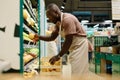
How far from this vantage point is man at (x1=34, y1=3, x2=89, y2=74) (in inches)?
109

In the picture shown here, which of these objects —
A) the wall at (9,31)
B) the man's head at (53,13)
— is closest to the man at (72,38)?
the man's head at (53,13)

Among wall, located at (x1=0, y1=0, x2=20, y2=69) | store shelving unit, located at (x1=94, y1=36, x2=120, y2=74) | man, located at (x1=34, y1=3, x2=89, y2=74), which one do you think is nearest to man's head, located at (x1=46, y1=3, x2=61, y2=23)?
man, located at (x1=34, y1=3, x2=89, y2=74)

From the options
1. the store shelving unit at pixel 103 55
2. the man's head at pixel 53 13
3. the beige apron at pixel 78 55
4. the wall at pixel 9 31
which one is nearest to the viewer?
the wall at pixel 9 31

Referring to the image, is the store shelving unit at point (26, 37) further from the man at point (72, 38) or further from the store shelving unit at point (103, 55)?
the store shelving unit at point (103, 55)

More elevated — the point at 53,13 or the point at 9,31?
the point at 53,13

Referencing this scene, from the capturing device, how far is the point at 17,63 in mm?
2186

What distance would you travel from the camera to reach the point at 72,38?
9.37ft

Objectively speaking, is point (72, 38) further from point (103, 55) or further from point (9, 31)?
point (103, 55)

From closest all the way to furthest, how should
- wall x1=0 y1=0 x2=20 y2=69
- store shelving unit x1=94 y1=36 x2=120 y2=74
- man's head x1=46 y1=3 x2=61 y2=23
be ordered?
1. wall x1=0 y1=0 x2=20 y2=69
2. man's head x1=46 y1=3 x2=61 y2=23
3. store shelving unit x1=94 y1=36 x2=120 y2=74

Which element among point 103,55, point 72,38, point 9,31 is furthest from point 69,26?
point 103,55

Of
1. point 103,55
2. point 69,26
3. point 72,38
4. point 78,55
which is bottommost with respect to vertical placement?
point 103,55

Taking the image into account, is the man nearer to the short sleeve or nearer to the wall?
the short sleeve

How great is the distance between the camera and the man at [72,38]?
2.78 m

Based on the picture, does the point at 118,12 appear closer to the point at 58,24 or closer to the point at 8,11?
the point at 58,24
